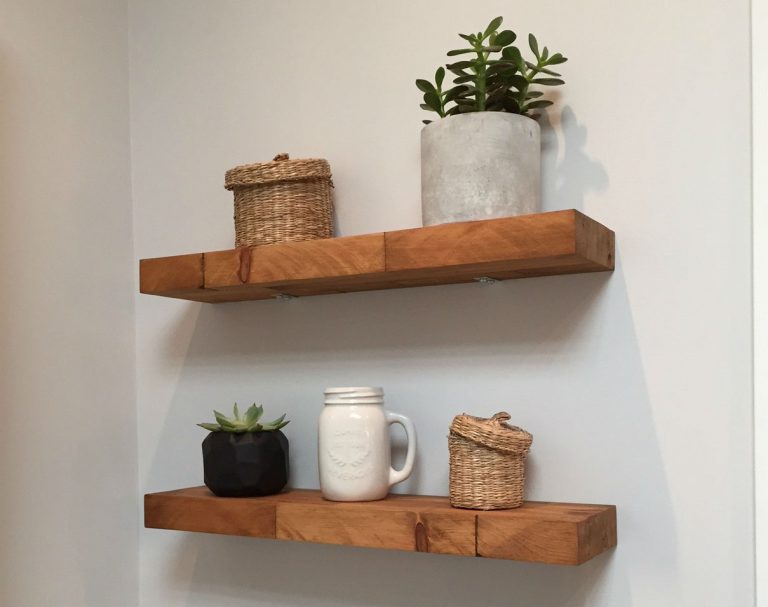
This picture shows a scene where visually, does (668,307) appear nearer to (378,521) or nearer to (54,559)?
(378,521)

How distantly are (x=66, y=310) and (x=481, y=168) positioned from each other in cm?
69

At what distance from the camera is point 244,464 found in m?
1.18

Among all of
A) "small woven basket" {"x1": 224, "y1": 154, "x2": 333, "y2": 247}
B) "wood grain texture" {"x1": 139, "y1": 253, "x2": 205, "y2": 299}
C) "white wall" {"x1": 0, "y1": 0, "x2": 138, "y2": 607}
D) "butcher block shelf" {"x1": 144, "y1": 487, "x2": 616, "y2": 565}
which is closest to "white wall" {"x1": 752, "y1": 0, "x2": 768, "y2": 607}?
"butcher block shelf" {"x1": 144, "y1": 487, "x2": 616, "y2": 565}

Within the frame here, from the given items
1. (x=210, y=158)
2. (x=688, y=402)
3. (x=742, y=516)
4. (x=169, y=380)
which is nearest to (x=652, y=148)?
(x=688, y=402)

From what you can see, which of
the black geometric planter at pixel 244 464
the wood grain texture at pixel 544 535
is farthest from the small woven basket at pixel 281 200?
the wood grain texture at pixel 544 535

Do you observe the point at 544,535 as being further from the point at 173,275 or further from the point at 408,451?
the point at 173,275

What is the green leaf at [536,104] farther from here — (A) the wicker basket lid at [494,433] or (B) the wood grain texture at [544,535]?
(B) the wood grain texture at [544,535]

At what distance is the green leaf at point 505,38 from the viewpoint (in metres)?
1.03

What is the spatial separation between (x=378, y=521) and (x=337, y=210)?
0.47 metres

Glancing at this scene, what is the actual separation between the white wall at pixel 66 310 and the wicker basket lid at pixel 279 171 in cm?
33

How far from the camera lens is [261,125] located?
1362 mm

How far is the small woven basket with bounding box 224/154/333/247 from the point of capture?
3.85ft

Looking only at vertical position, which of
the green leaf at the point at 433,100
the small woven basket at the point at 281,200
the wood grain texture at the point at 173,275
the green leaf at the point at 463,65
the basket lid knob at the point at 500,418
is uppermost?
the green leaf at the point at 463,65

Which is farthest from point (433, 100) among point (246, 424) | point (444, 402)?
point (246, 424)
